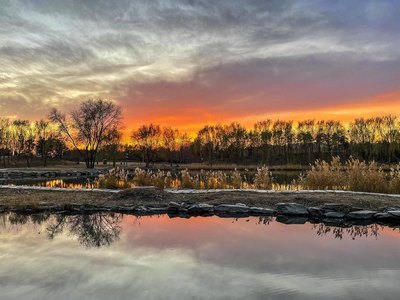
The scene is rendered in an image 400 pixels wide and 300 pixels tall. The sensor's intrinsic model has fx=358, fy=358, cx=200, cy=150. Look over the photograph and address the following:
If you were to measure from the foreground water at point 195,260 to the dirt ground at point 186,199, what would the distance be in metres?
1.67

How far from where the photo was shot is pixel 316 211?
881 centimetres

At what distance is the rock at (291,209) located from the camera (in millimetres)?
8828

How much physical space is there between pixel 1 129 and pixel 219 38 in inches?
1610

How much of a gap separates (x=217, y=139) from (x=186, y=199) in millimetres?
47708

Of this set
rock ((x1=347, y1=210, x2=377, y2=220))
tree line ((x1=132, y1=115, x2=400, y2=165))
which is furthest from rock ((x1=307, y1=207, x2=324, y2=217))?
tree line ((x1=132, y1=115, x2=400, y2=165))

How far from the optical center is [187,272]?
4555mm

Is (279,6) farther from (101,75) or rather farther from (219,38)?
(101,75)

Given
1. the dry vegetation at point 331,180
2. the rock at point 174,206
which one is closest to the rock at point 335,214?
the dry vegetation at point 331,180

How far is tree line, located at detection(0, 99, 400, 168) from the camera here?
38.4 m

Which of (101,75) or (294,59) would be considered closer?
(294,59)

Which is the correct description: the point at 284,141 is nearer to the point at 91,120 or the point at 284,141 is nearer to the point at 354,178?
the point at 91,120

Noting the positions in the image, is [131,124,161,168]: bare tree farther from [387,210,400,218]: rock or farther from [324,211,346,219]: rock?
[387,210,400,218]: rock

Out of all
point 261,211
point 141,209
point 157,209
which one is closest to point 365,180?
point 261,211

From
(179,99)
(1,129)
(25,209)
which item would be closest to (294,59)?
(179,99)
